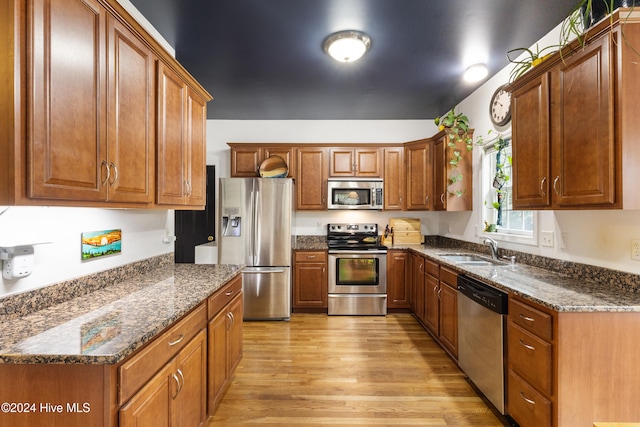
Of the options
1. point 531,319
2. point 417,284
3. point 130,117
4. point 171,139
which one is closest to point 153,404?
point 130,117

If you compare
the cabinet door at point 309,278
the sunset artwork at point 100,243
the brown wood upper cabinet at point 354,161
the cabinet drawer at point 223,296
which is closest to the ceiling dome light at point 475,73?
the brown wood upper cabinet at point 354,161

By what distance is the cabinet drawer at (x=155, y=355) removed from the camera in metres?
1.03

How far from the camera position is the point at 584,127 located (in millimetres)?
1615

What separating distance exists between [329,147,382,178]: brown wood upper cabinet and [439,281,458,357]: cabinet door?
1.84 meters

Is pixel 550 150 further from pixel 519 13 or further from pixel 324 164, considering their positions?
pixel 324 164

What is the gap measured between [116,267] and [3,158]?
1102 millimetres

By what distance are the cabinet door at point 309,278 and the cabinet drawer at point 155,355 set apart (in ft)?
7.45

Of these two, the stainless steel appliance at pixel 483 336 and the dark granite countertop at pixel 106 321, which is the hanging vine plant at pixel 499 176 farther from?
the dark granite countertop at pixel 106 321

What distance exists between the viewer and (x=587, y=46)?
1.58 metres

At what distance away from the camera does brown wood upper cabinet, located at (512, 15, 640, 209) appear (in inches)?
56.6

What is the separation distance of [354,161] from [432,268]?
5.72ft

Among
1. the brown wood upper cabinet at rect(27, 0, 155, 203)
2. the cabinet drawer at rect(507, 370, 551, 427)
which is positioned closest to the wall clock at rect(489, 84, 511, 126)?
the cabinet drawer at rect(507, 370, 551, 427)

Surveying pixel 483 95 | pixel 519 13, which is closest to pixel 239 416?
pixel 519 13

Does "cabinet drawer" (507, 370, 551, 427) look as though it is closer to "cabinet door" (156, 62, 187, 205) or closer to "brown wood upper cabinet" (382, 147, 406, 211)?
"cabinet door" (156, 62, 187, 205)
